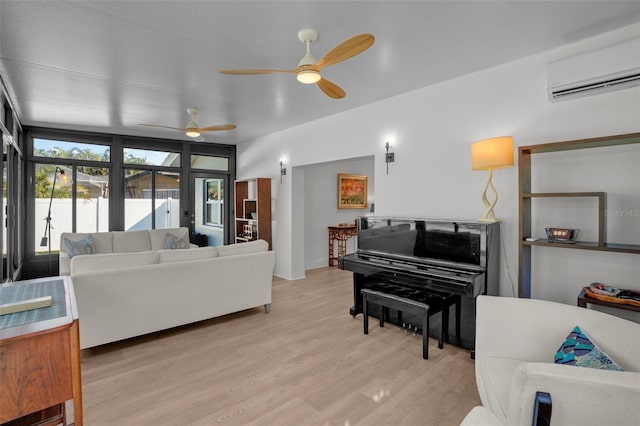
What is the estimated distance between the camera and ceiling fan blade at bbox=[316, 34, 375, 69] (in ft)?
6.43

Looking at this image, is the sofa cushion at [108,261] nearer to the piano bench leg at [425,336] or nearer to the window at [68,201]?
the piano bench leg at [425,336]

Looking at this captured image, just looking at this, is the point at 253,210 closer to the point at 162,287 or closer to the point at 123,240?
the point at 123,240

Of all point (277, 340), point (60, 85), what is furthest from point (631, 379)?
point (60, 85)

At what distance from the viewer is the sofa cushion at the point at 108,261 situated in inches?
108

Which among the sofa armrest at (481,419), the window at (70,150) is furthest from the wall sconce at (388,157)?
the window at (70,150)

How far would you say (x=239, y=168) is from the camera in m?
7.14

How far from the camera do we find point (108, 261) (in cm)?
285

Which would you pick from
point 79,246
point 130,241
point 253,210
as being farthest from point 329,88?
point 130,241

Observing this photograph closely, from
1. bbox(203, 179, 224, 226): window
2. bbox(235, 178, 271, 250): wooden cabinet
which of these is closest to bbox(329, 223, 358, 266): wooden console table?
bbox(235, 178, 271, 250): wooden cabinet

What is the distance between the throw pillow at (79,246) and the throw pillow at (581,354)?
5684 mm

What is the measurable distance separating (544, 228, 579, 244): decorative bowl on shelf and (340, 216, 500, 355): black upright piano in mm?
422

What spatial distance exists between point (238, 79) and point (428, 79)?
2.01m

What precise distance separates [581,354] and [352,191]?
5613 mm

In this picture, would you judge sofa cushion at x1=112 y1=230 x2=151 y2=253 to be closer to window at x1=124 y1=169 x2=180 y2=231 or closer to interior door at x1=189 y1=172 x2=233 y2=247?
window at x1=124 y1=169 x2=180 y2=231
